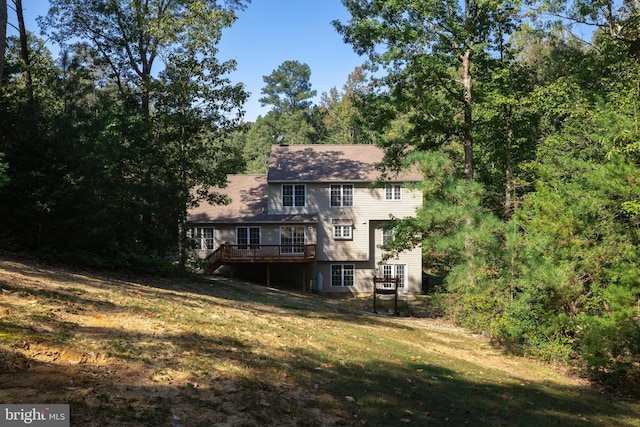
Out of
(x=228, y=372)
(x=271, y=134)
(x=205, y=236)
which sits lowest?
(x=228, y=372)

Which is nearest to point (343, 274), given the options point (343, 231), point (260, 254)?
point (343, 231)

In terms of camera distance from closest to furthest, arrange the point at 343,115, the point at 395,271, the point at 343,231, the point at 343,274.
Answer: the point at 343,231, the point at 343,274, the point at 395,271, the point at 343,115

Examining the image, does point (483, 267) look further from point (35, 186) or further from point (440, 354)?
point (35, 186)

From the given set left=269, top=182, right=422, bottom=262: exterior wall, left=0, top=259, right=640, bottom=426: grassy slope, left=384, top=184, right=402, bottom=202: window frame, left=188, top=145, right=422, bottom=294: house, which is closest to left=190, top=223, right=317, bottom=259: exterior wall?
left=188, top=145, right=422, bottom=294: house

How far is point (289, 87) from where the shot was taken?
71625mm

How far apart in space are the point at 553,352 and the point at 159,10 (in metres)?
22.8

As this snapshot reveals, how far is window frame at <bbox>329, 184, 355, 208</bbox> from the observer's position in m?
29.4

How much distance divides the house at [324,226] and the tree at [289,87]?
43.6 m

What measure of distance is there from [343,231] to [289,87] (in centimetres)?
4756

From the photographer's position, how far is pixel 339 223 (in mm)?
29234

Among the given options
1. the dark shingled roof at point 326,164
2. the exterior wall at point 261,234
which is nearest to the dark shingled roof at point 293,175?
the dark shingled roof at point 326,164

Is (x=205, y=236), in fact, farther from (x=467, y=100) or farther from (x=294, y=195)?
(x=467, y=100)

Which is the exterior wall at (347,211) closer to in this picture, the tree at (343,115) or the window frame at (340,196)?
the window frame at (340,196)

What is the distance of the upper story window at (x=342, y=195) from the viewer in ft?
96.5
